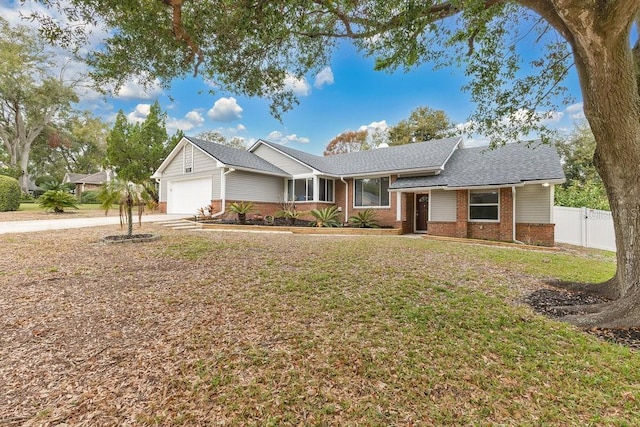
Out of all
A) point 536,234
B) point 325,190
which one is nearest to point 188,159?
point 325,190

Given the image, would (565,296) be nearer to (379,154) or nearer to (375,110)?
(379,154)

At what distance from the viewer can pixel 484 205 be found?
1295 centimetres

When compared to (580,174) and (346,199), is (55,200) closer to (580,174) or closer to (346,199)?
(346,199)

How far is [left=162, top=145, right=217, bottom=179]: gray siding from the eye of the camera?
55.3ft

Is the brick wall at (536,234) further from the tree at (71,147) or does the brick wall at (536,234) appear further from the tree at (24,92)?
the tree at (24,92)

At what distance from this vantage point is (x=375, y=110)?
2020cm

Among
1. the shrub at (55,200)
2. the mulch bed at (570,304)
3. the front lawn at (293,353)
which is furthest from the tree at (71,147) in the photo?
the mulch bed at (570,304)

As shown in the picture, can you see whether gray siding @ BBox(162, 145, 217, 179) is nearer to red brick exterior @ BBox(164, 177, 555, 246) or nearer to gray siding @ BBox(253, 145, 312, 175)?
red brick exterior @ BBox(164, 177, 555, 246)

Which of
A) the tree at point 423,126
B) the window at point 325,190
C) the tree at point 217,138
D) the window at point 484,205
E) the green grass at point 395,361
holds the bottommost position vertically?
the green grass at point 395,361

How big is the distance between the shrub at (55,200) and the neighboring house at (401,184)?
495 centimetres

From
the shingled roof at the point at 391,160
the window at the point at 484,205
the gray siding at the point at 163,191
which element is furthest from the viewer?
the gray siding at the point at 163,191

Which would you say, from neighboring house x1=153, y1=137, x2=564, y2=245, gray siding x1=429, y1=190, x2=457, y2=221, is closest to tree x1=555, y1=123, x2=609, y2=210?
neighboring house x1=153, y1=137, x2=564, y2=245

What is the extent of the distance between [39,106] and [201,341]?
4020 cm

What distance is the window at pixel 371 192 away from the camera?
16.3 m
